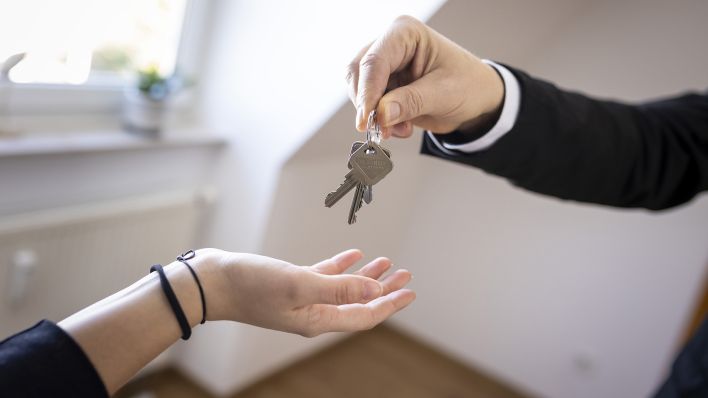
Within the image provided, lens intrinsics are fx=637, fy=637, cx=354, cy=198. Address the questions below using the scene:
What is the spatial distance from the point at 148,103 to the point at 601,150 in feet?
4.02

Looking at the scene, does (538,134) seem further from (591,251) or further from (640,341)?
(640,341)

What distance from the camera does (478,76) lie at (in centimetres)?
95

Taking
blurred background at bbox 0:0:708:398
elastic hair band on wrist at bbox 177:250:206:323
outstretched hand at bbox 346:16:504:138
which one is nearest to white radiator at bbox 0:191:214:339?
blurred background at bbox 0:0:708:398

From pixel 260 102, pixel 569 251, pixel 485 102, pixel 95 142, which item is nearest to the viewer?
pixel 485 102

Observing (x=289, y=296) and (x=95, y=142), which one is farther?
(x=95, y=142)

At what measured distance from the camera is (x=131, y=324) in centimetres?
66

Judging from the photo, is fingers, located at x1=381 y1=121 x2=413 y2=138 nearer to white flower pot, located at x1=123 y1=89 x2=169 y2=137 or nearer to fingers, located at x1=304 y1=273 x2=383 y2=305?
fingers, located at x1=304 y1=273 x2=383 y2=305

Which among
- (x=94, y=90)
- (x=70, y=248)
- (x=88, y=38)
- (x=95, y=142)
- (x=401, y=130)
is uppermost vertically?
(x=401, y=130)

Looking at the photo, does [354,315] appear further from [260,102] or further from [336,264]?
[260,102]

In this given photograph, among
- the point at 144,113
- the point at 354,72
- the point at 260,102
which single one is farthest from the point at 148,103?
the point at 354,72

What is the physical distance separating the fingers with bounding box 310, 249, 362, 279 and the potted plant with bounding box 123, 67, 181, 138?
1.17 meters

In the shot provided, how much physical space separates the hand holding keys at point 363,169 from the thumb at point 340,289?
0.27ft

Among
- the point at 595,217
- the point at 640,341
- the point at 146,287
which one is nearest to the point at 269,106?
the point at 146,287

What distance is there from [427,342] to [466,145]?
6.68ft
